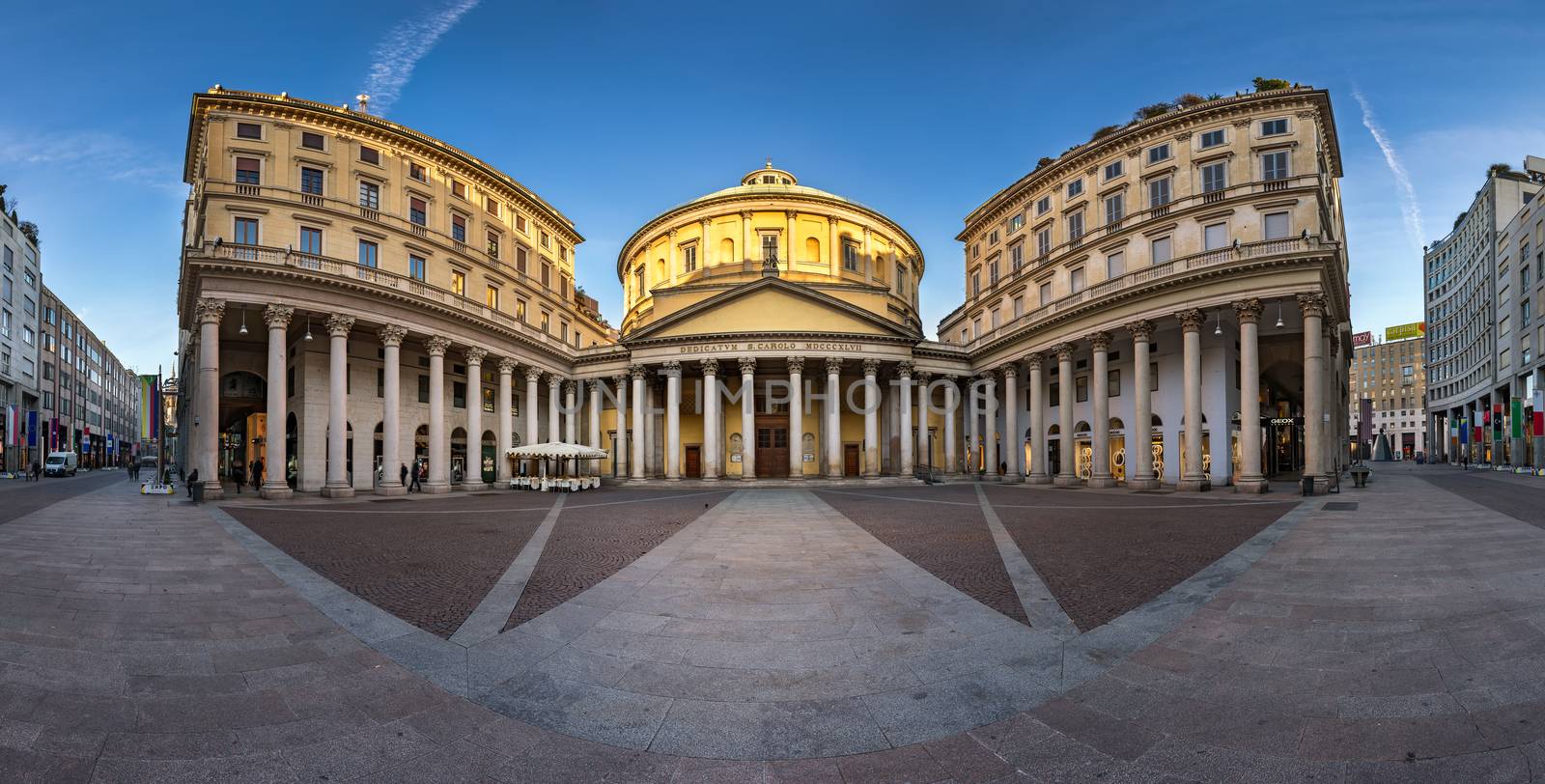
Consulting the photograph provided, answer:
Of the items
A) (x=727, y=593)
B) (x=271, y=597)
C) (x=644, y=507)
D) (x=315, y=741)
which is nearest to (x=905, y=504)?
(x=644, y=507)

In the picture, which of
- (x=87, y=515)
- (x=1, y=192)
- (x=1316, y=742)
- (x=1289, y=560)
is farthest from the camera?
(x=1, y=192)

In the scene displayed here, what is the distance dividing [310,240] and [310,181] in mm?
3002

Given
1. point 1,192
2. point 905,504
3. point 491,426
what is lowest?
point 905,504

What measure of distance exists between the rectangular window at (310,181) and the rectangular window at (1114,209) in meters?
40.4

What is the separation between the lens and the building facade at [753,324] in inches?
1148

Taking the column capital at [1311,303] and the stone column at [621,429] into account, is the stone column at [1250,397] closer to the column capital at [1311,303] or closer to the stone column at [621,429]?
the column capital at [1311,303]

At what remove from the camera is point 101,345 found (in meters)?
90.5

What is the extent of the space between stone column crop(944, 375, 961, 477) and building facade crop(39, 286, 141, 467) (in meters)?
84.9

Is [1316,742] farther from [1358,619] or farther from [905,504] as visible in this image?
[905,504]

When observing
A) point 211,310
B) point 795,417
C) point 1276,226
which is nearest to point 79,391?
point 211,310

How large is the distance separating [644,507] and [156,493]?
78.3ft

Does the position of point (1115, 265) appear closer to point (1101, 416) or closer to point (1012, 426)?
point (1101, 416)

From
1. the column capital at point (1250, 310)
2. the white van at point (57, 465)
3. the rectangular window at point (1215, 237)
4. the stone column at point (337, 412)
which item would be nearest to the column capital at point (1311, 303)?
the column capital at point (1250, 310)

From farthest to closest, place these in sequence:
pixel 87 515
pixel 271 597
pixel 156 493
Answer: pixel 156 493 < pixel 87 515 < pixel 271 597
